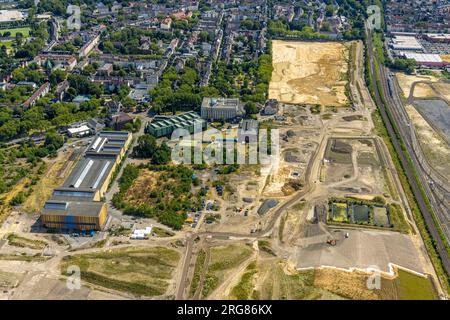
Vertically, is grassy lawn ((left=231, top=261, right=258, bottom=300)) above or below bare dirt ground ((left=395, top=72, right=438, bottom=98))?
below

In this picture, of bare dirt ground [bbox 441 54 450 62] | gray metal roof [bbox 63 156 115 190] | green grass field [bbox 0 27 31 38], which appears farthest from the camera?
green grass field [bbox 0 27 31 38]

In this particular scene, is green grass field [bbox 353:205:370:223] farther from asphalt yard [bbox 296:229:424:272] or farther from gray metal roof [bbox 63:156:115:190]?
gray metal roof [bbox 63:156:115:190]

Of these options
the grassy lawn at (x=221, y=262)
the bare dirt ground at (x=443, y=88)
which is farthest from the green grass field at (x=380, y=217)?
the bare dirt ground at (x=443, y=88)

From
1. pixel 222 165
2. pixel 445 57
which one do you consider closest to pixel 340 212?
pixel 222 165

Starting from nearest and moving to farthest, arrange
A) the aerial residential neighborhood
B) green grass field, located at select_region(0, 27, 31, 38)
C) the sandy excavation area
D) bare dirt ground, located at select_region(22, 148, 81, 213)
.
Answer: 1. the aerial residential neighborhood
2. bare dirt ground, located at select_region(22, 148, 81, 213)
3. the sandy excavation area
4. green grass field, located at select_region(0, 27, 31, 38)

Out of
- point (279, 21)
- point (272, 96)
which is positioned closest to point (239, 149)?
point (272, 96)

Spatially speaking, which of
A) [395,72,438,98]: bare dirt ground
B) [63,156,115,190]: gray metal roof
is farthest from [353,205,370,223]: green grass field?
[395,72,438,98]: bare dirt ground

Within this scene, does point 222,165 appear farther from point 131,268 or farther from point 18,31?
point 18,31
